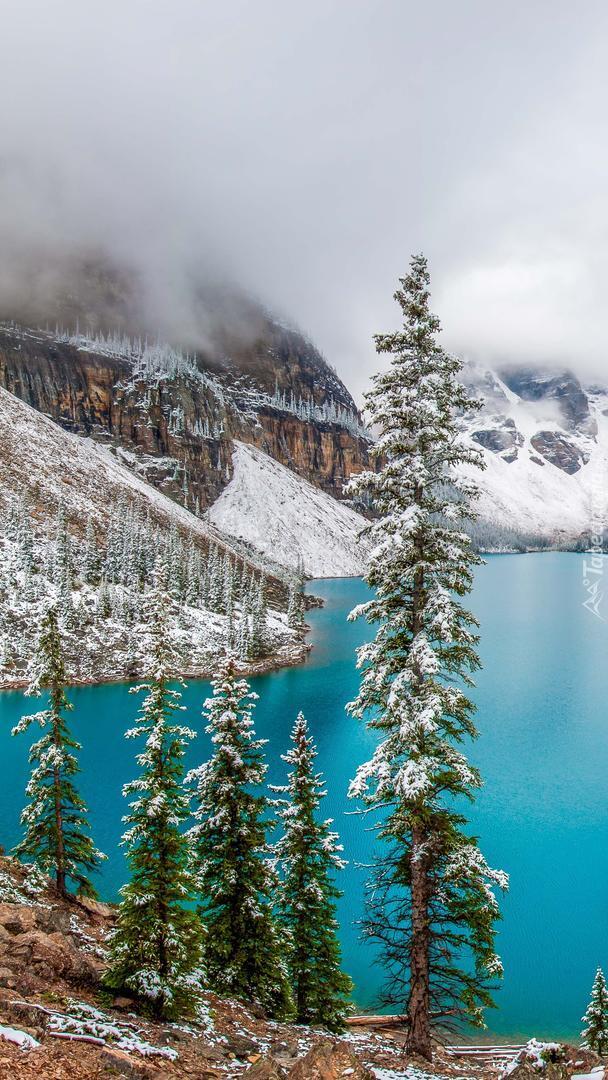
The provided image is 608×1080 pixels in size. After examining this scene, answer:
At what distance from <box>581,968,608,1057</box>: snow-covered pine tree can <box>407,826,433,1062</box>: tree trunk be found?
1210 cm

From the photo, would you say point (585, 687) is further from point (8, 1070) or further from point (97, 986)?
point (8, 1070)

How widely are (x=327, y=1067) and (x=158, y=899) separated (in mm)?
7052

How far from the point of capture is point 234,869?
1788cm

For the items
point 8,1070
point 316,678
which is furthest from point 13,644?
point 8,1070

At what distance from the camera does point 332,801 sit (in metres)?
44.0

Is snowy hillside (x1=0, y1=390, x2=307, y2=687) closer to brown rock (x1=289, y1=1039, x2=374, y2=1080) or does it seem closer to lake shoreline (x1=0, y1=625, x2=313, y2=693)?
lake shoreline (x1=0, y1=625, x2=313, y2=693)

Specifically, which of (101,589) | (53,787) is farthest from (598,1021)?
(101,589)

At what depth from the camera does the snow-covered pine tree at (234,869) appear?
17344 millimetres

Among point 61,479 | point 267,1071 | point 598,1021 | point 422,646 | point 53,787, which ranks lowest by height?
point 598,1021

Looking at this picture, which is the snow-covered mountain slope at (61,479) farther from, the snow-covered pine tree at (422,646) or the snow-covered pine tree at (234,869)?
the snow-covered pine tree at (422,646)

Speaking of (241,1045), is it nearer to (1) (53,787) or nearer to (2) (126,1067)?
(2) (126,1067)

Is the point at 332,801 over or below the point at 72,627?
below

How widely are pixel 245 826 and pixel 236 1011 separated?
474 cm

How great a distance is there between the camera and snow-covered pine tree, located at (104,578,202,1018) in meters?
13.5
